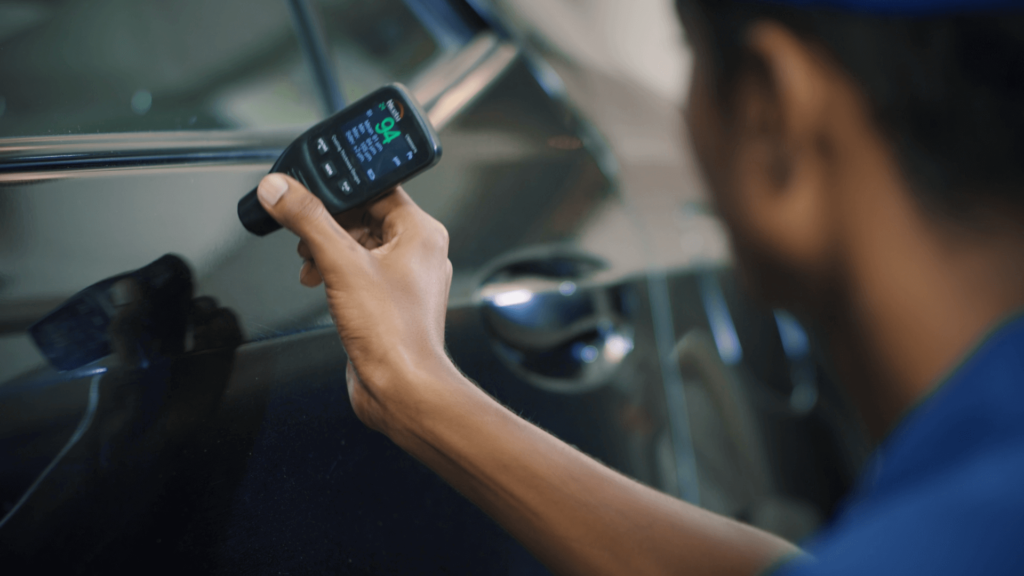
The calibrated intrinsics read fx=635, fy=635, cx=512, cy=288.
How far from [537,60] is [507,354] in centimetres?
37

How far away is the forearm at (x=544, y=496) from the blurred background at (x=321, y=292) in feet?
0.19

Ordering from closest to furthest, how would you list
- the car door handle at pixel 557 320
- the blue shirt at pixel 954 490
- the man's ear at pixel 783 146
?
1. the blue shirt at pixel 954 490
2. the man's ear at pixel 783 146
3. the car door handle at pixel 557 320

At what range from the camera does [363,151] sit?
46 cm

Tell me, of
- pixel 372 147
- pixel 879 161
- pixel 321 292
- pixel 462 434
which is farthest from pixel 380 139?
pixel 879 161

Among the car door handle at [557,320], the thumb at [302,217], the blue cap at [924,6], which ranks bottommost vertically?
the car door handle at [557,320]

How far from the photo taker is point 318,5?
64cm

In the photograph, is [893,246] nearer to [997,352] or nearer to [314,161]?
[997,352]

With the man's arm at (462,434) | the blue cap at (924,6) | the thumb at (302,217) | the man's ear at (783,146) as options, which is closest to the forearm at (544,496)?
the man's arm at (462,434)

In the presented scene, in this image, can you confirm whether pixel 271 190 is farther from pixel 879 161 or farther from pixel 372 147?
pixel 879 161

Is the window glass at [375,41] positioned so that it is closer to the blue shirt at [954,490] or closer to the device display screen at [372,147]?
the device display screen at [372,147]

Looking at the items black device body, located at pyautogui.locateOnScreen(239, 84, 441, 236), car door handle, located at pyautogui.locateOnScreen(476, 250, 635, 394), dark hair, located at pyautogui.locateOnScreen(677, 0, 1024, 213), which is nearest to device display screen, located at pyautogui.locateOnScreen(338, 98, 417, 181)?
black device body, located at pyautogui.locateOnScreen(239, 84, 441, 236)

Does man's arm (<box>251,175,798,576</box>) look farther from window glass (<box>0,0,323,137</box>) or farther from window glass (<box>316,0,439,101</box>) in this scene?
window glass (<box>316,0,439,101</box>)

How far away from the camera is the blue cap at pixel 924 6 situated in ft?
1.12

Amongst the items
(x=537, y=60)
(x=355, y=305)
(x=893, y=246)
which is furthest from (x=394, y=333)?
(x=537, y=60)
